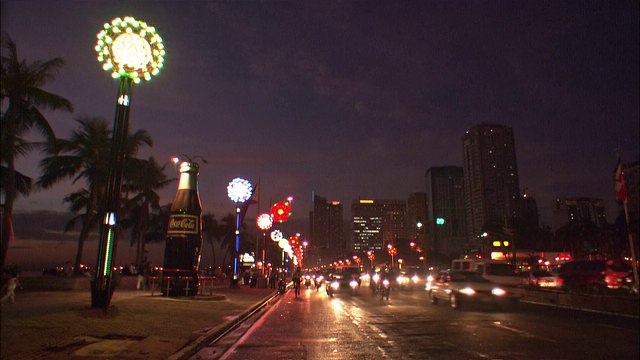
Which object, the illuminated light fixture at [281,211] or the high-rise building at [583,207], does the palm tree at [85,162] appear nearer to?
the illuminated light fixture at [281,211]

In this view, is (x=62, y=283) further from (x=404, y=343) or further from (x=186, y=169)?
(x=404, y=343)

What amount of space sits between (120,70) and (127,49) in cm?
65

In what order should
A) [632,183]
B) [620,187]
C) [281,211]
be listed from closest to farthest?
1. [620,187]
2. [281,211]
3. [632,183]

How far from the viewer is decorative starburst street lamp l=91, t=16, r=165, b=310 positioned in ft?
41.9

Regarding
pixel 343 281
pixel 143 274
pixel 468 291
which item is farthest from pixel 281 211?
pixel 468 291

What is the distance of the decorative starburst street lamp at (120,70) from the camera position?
1276cm

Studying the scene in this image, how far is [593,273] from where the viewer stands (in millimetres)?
25172

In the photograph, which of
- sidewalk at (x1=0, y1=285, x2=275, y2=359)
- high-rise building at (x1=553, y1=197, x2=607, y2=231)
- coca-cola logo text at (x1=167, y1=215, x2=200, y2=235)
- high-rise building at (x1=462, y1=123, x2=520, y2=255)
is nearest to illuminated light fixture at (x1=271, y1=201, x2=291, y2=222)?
coca-cola logo text at (x1=167, y1=215, x2=200, y2=235)

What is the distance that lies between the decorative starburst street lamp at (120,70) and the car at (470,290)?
1253 centimetres

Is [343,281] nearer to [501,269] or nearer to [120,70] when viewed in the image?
[501,269]

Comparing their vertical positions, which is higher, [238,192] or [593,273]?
[238,192]

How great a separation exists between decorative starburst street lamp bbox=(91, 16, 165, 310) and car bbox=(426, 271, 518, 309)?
12529 mm

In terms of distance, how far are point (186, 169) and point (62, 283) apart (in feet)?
28.4

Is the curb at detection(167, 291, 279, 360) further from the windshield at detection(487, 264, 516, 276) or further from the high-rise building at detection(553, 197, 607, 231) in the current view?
the high-rise building at detection(553, 197, 607, 231)
